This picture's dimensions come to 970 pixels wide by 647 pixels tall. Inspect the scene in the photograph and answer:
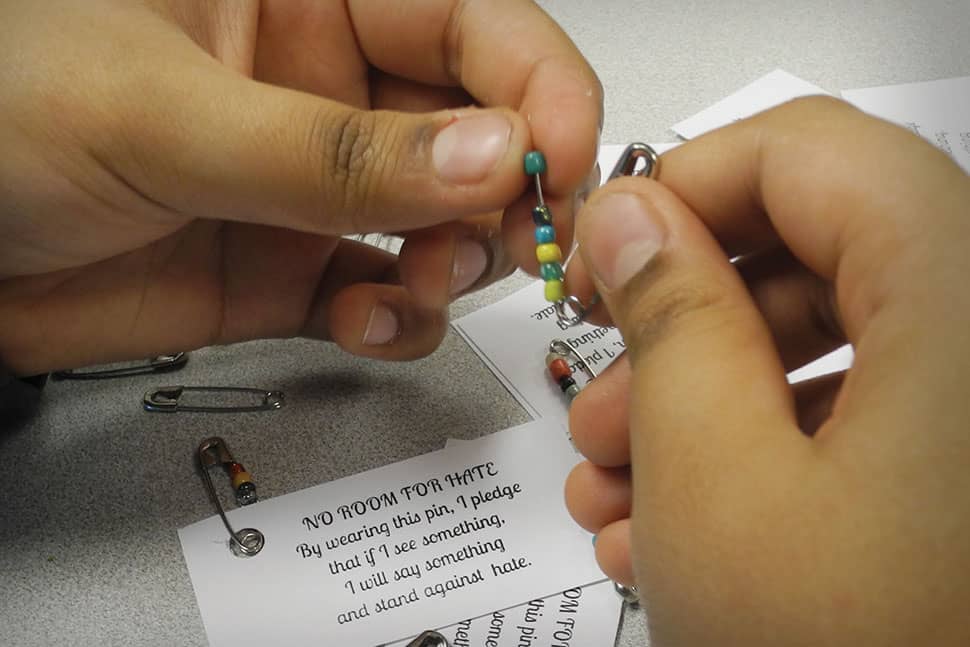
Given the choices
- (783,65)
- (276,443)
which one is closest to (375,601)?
(276,443)

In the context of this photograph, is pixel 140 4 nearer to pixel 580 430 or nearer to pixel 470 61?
pixel 470 61

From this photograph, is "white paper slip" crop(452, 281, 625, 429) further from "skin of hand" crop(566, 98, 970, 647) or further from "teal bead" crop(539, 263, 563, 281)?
"skin of hand" crop(566, 98, 970, 647)

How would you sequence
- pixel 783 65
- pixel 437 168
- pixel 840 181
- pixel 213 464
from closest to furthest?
pixel 840 181
pixel 437 168
pixel 213 464
pixel 783 65

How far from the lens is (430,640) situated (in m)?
0.90

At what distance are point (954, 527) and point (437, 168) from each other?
1.67 ft

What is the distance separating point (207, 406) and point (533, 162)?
0.62 metres

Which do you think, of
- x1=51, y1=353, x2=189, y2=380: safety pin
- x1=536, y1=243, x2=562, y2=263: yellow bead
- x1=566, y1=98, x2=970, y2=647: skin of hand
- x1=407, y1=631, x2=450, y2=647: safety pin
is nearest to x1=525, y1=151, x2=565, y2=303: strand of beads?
x1=536, y1=243, x2=562, y2=263: yellow bead

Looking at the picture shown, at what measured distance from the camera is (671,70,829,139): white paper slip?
1.43 metres

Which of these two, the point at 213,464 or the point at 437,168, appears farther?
the point at 213,464

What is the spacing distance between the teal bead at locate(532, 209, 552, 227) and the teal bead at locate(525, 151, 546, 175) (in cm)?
5

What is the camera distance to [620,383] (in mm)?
823

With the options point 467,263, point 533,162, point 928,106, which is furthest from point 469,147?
point 928,106

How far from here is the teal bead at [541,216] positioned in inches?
32.4

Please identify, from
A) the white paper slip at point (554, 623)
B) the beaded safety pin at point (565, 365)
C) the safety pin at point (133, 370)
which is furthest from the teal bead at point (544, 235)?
the safety pin at point (133, 370)
